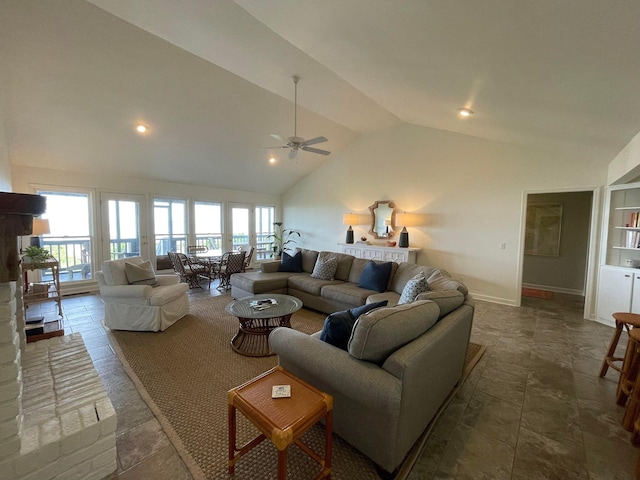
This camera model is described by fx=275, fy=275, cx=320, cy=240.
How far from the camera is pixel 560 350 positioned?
10.4 feet

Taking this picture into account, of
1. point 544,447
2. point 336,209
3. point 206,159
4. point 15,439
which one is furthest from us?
point 336,209

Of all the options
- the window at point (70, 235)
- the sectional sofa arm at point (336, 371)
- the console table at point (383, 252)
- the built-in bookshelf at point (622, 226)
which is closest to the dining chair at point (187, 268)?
the window at point (70, 235)

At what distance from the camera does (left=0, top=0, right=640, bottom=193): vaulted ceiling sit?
175 cm

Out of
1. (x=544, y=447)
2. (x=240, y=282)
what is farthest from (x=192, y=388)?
(x=544, y=447)

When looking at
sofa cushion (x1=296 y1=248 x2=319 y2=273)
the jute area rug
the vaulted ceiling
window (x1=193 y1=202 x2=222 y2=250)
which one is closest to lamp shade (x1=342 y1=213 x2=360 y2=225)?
sofa cushion (x1=296 y1=248 x2=319 y2=273)

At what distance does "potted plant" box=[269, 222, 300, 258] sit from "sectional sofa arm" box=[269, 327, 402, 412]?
21.7 feet

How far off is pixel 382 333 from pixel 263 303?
6.78 feet

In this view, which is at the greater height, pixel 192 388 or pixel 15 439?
pixel 15 439

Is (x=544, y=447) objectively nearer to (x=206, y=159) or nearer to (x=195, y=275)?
(x=195, y=275)

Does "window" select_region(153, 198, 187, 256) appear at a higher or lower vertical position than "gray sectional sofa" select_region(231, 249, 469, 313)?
higher

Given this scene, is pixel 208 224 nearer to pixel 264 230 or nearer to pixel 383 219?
pixel 264 230

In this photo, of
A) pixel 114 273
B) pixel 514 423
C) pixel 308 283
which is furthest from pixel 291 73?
pixel 514 423

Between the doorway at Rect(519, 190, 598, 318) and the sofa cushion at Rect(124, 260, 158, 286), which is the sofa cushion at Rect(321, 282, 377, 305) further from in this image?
the doorway at Rect(519, 190, 598, 318)

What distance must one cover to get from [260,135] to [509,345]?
5499 millimetres
